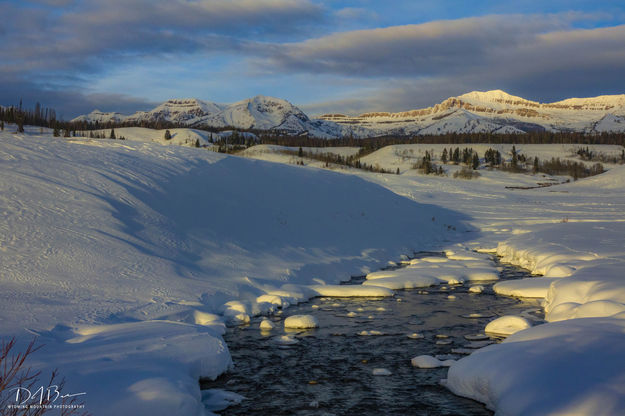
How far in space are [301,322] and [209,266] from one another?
14.4 feet

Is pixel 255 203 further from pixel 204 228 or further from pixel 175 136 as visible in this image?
pixel 175 136

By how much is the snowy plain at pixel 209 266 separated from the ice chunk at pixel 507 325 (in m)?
0.60

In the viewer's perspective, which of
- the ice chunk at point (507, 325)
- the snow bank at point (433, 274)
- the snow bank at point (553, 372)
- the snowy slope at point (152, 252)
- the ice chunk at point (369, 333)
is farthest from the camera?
the snow bank at point (433, 274)

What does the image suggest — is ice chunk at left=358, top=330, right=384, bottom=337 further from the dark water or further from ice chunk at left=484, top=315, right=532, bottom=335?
ice chunk at left=484, top=315, right=532, bottom=335

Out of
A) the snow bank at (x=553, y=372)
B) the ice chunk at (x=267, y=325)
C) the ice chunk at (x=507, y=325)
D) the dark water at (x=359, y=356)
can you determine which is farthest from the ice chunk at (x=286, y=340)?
the ice chunk at (x=507, y=325)

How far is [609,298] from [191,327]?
7.98 m

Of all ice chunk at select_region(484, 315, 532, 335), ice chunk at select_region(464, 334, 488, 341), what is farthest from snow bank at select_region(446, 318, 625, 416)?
ice chunk at select_region(484, 315, 532, 335)

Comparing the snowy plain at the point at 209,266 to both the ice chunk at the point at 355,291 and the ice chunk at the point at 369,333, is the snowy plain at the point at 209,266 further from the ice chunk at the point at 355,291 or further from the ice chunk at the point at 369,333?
the ice chunk at the point at 369,333

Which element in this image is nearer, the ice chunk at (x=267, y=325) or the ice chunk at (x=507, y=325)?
the ice chunk at (x=507, y=325)
